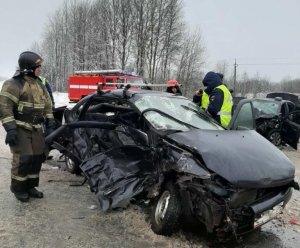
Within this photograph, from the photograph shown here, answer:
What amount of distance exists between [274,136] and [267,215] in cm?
861

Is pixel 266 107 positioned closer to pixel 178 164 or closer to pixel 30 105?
pixel 30 105

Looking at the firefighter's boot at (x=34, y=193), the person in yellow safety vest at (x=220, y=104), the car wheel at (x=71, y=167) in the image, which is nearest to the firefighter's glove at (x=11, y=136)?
the firefighter's boot at (x=34, y=193)

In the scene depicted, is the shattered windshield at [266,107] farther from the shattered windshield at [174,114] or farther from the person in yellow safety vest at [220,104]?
the shattered windshield at [174,114]

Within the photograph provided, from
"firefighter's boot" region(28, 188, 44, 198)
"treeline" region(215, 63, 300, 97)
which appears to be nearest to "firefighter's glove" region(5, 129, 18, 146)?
"firefighter's boot" region(28, 188, 44, 198)

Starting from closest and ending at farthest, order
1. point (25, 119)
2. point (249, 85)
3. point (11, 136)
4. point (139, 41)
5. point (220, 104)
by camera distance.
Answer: point (11, 136)
point (25, 119)
point (220, 104)
point (139, 41)
point (249, 85)

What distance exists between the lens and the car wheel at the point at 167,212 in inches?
151

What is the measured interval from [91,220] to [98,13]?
42.8 m

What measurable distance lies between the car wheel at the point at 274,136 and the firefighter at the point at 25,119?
847cm

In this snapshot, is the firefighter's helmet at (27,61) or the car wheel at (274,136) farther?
the car wheel at (274,136)

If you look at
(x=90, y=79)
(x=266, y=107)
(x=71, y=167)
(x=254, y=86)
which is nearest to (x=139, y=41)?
(x=90, y=79)

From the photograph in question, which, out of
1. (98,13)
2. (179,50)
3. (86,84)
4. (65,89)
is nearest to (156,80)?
(179,50)

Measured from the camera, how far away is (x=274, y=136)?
11891mm

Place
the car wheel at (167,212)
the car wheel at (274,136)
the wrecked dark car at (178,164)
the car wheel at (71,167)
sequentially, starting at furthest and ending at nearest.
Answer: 1. the car wheel at (274,136)
2. the car wheel at (71,167)
3. the car wheel at (167,212)
4. the wrecked dark car at (178,164)

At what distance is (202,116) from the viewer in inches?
208
